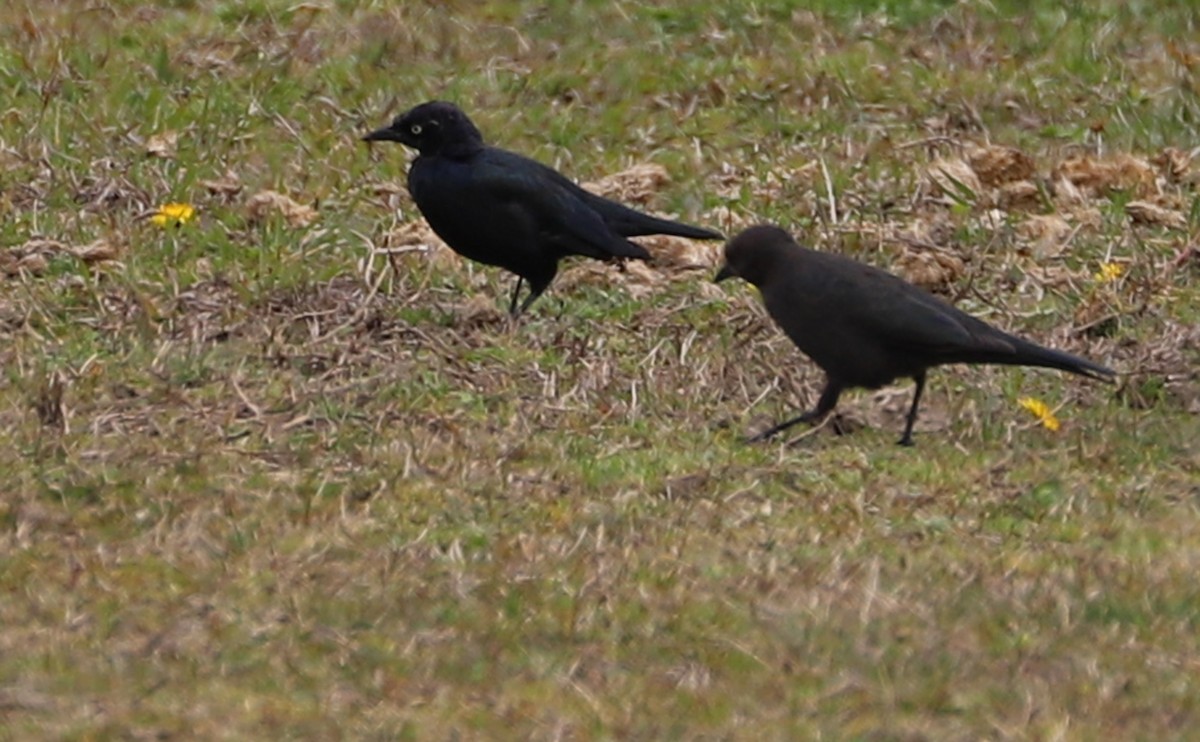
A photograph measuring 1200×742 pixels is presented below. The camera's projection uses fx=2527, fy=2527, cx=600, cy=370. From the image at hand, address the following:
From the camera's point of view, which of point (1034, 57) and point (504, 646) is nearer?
point (504, 646)

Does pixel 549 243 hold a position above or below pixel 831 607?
below

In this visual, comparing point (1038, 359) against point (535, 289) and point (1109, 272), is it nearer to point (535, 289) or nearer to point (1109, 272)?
point (1109, 272)

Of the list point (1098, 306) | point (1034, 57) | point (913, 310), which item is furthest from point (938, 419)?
point (1034, 57)

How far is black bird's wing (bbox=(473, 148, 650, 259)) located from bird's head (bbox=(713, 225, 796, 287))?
1.49 metres

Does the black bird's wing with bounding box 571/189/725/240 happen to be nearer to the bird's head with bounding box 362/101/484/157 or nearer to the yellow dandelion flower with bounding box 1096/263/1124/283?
the bird's head with bounding box 362/101/484/157

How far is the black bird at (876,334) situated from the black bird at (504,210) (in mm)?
1726

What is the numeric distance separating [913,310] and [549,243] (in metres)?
2.21

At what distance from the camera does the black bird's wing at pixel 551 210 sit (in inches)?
376

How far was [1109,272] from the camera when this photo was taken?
31.2 feet

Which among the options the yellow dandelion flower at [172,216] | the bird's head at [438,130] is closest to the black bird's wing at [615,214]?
the bird's head at [438,130]

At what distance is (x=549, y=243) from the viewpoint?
9508mm

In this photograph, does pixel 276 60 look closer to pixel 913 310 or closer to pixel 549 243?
pixel 549 243

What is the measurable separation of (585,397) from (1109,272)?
8.27 ft

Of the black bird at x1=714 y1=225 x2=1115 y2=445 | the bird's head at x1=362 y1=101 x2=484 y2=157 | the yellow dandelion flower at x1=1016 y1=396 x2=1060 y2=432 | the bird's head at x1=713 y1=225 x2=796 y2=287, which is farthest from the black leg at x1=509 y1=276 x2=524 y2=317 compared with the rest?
the yellow dandelion flower at x1=1016 y1=396 x2=1060 y2=432
